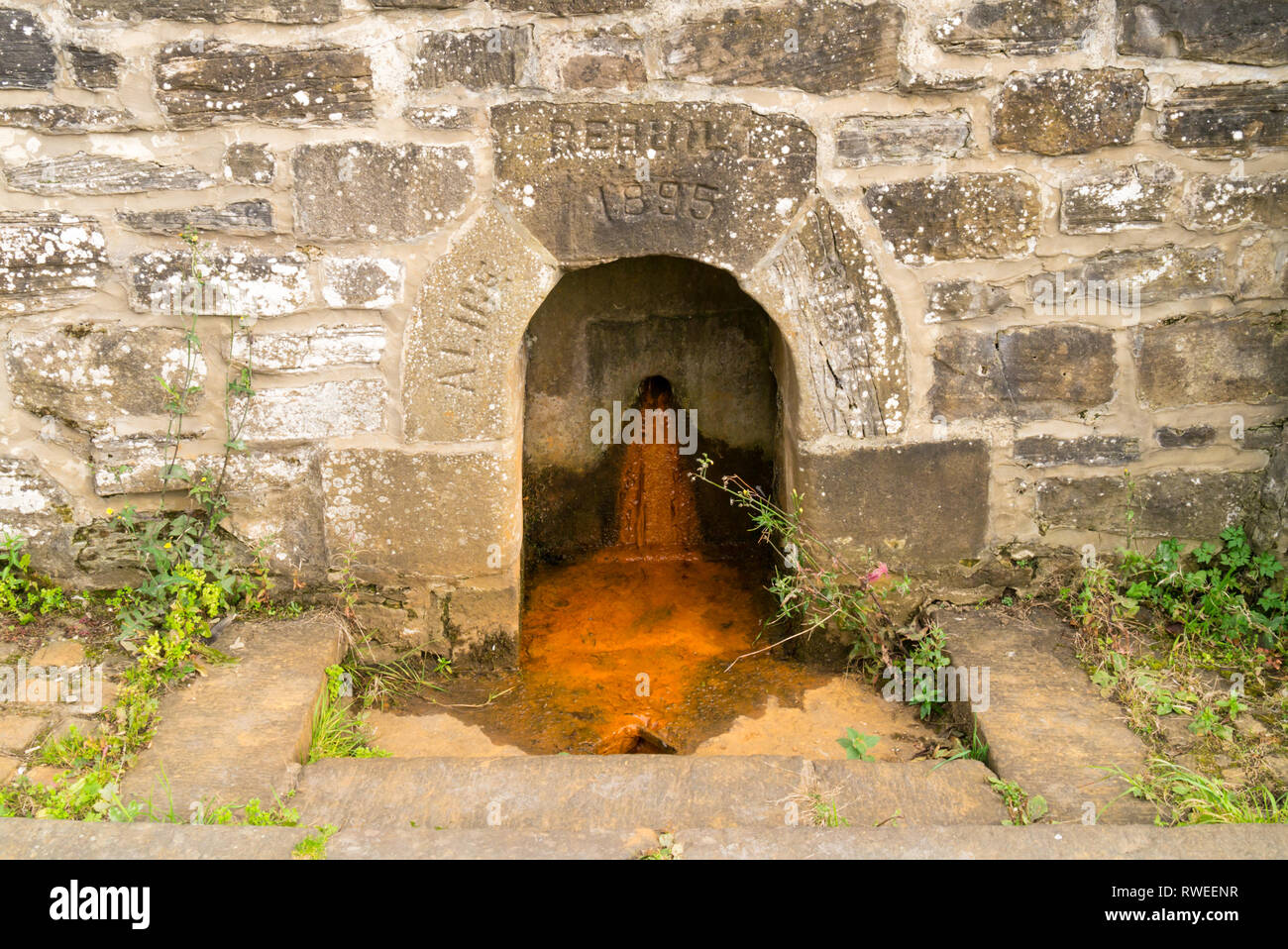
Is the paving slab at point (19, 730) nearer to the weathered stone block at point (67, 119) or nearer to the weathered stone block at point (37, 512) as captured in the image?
the weathered stone block at point (37, 512)

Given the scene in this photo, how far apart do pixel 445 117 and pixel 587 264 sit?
1.90 ft

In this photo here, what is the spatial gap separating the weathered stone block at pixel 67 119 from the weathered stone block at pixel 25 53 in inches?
2.6

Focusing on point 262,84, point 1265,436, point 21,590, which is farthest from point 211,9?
point 1265,436

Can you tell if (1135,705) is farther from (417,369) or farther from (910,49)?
(417,369)

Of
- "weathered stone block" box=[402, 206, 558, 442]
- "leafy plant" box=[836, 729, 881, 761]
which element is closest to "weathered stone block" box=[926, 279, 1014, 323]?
"weathered stone block" box=[402, 206, 558, 442]

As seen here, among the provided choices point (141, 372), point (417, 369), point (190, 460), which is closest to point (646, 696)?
point (417, 369)

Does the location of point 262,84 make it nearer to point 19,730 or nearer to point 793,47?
point 793,47

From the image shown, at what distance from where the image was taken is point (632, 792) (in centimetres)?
247

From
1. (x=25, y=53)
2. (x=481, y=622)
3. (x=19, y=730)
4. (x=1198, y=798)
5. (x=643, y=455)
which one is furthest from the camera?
(x=643, y=455)

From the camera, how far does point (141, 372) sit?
309 centimetres

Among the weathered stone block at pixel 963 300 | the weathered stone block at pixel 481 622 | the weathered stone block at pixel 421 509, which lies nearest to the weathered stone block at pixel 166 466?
the weathered stone block at pixel 421 509

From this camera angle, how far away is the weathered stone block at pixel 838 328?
299 cm

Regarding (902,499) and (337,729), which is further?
(902,499)

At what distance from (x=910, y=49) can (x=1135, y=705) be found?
6.40 ft
